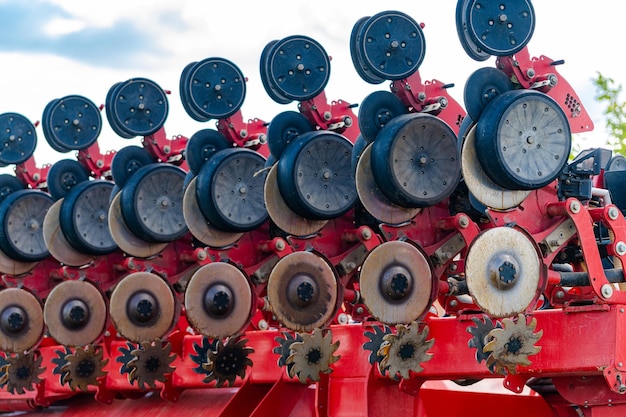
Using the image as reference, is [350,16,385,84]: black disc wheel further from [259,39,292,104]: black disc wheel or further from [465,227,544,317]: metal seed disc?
[465,227,544,317]: metal seed disc

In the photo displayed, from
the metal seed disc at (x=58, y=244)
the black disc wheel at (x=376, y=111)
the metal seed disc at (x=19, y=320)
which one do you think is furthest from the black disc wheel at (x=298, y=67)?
the metal seed disc at (x=19, y=320)

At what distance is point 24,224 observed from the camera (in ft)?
47.8

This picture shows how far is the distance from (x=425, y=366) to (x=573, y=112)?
226 cm

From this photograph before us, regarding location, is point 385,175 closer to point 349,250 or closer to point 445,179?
point 445,179

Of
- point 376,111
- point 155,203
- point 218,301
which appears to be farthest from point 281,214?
point 155,203

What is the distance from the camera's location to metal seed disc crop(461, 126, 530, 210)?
8531mm

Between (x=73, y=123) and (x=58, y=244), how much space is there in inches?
60.4

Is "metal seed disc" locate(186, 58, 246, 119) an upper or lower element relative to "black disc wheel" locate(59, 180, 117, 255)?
upper

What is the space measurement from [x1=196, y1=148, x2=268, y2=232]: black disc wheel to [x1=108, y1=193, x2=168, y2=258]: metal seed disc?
1.31 m

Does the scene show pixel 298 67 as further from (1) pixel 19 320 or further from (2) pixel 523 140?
(1) pixel 19 320

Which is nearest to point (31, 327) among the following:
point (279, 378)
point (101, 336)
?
point (101, 336)

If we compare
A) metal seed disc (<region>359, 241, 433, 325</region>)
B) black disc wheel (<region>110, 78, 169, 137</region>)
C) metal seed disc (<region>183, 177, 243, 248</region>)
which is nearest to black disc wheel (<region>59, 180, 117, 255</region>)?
black disc wheel (<region>110, 78, 169, 137</region>)

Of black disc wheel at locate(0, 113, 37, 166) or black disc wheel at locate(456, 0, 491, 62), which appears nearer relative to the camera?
black disc wheel at locate(456, 0, 491, 62)

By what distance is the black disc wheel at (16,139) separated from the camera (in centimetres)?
1512
